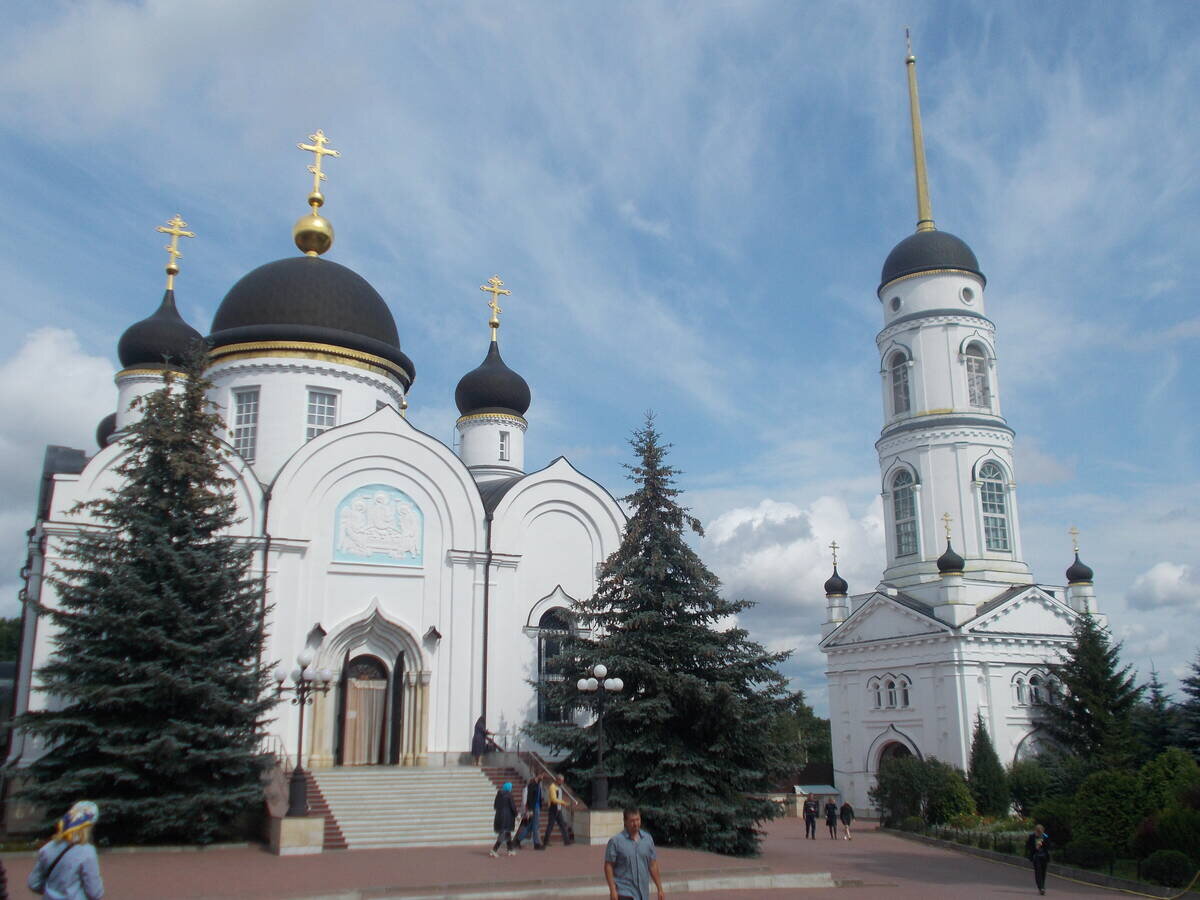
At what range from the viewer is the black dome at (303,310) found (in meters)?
24.9

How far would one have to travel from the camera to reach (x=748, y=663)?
63.6 feet

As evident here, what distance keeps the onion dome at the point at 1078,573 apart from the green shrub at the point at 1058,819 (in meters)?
17.0

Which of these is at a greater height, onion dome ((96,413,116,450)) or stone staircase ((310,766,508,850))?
onion dome ((96,413,116,450))

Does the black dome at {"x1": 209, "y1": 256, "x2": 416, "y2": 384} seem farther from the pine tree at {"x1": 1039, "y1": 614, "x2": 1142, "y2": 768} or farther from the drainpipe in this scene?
the pine tree at {"x1": 1039, "y1": 614, "x2": 1142, "y2": 768}

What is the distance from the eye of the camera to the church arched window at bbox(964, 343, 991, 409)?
120ft

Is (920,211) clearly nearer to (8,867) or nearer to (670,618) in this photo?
(670,618)

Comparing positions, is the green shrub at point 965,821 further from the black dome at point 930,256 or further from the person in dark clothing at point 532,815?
the black dome at point 930,256

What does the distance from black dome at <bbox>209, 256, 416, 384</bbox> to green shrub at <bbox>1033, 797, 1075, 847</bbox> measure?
58.5 ft

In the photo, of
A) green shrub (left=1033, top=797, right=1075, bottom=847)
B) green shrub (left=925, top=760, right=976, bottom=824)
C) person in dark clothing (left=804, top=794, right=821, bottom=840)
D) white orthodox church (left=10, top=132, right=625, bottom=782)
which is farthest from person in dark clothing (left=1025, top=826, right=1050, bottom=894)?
green shrub (left=925, top=760, right=976, bottom=824)

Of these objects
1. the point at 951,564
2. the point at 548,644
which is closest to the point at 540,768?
the point at 548,644

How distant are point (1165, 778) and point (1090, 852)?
6.20ft

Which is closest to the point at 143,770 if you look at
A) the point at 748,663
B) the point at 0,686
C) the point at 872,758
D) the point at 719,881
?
the point at 719,881

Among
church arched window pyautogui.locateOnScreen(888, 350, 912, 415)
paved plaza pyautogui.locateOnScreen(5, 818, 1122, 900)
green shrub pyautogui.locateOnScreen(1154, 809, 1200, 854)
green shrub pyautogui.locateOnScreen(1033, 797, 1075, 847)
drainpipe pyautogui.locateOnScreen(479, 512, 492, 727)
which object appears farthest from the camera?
church arched window pyautogui.locateOnScreen(888, 350, 912, 415)

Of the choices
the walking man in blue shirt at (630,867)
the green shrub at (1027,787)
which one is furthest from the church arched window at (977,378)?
the walking man in blue shirt at (630,867)
